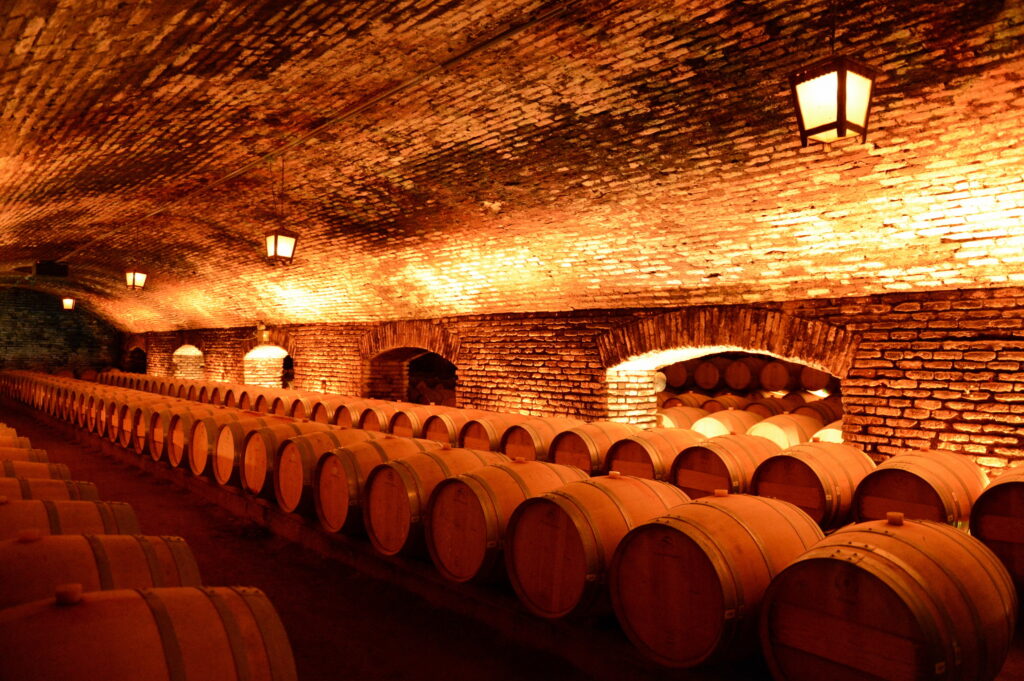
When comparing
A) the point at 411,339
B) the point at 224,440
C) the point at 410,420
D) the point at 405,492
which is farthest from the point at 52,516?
the point at 411,339

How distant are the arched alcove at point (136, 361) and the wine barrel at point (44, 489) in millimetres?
20890

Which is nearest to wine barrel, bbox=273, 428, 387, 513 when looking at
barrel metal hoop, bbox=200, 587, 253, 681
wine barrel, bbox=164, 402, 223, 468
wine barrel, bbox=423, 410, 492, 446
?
wine barrel, bbox=423, 410, 492, 446

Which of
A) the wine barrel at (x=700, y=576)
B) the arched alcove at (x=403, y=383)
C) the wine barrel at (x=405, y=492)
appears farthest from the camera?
the arched alcove at (x=403, y=383)

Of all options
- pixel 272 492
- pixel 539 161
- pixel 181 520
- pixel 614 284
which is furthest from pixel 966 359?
pixel 181 520

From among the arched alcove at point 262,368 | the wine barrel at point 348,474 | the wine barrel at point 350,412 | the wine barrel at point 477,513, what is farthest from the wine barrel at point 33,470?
the arched alcove at point 262,368

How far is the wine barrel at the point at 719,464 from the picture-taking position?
4.34 metres

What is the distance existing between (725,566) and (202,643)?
5.83ft

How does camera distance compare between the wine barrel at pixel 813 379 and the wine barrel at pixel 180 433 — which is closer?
the wine barrel at pixel 180 433

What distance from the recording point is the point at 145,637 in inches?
60.6

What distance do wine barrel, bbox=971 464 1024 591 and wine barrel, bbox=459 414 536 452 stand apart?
347 cm

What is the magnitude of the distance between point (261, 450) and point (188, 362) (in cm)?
1496

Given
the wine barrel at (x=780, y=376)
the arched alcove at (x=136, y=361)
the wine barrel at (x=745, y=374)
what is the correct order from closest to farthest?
the wine barrel at (x=780, y=376) → the wine barrel at (x=745, y=374) → the arched alcove at (x=136, y=361)

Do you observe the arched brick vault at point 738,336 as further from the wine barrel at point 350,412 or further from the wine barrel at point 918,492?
the wine barrel at point 350,412

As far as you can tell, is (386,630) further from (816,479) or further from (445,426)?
(445,426)
